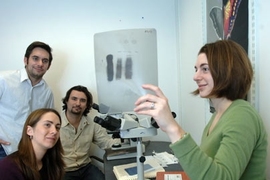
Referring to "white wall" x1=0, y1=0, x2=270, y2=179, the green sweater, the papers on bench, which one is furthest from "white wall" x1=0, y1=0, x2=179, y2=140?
the green sweater

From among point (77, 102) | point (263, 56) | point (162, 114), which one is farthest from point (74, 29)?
point (162, 114)

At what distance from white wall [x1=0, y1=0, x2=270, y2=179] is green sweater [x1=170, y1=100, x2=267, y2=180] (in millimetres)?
1649

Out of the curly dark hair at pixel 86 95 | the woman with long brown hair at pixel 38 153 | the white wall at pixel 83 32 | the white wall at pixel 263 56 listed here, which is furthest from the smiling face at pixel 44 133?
the white wall at pixel 263 56

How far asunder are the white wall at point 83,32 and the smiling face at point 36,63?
16.5 inches

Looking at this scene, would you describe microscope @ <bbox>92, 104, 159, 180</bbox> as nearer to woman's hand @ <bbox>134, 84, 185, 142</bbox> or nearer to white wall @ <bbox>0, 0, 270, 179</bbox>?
woman's hand @ <bbox>134, 84, 185, 142</bbox>

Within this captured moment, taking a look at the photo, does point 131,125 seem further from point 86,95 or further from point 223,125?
point 86,95

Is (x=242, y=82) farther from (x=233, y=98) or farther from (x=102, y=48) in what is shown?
(x=102, y=48)

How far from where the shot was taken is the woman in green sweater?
667mm

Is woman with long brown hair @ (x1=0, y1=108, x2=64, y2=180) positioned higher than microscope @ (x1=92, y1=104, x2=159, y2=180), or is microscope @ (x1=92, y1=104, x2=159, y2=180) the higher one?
microscope @ (x1=92, y1=104, x2=159, y2=180)

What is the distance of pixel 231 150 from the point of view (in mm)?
693

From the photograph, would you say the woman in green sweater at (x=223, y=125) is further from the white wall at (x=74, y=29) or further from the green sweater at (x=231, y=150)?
the white wall at (x=74, y=29)

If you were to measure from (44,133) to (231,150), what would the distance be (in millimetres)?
1340

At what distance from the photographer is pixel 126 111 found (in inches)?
55.1

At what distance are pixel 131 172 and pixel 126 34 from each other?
0.85 m
